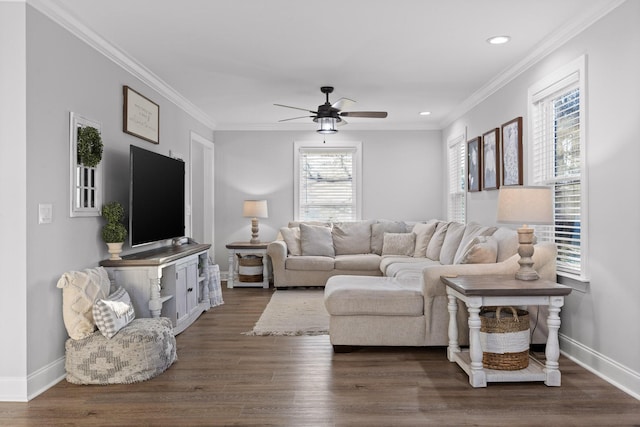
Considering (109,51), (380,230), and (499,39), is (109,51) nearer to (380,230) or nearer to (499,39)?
(499,39)

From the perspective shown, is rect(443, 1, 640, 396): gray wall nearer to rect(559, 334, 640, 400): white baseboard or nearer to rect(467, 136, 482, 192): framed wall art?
rect(559, 334, 640, 400): white baseboard

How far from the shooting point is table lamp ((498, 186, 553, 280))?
11.2 ft

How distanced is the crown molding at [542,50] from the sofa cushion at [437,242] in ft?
5.12

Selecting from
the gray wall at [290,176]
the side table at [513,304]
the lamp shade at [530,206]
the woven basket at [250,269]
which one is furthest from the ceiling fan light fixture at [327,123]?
the side table at [513,304]

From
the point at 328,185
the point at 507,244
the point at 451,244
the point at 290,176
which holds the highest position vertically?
the point at 290,176

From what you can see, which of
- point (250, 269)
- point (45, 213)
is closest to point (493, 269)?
point (45, 213)

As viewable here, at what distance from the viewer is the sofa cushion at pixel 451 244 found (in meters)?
5.49

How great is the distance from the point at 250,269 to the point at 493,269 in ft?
13.5

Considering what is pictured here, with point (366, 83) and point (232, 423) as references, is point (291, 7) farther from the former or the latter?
point (232, 423)

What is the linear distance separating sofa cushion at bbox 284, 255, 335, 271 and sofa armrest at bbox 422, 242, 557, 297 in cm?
311

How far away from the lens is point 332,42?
4.11 m

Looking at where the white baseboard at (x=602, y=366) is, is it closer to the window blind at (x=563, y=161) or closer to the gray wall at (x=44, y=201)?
the window blind at (x=563, y=161)

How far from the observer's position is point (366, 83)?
5.46m

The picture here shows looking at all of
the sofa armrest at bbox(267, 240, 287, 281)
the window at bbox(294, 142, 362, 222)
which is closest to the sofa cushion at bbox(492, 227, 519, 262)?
the sofa armrest at bbox(267, 240, 287, 281)
